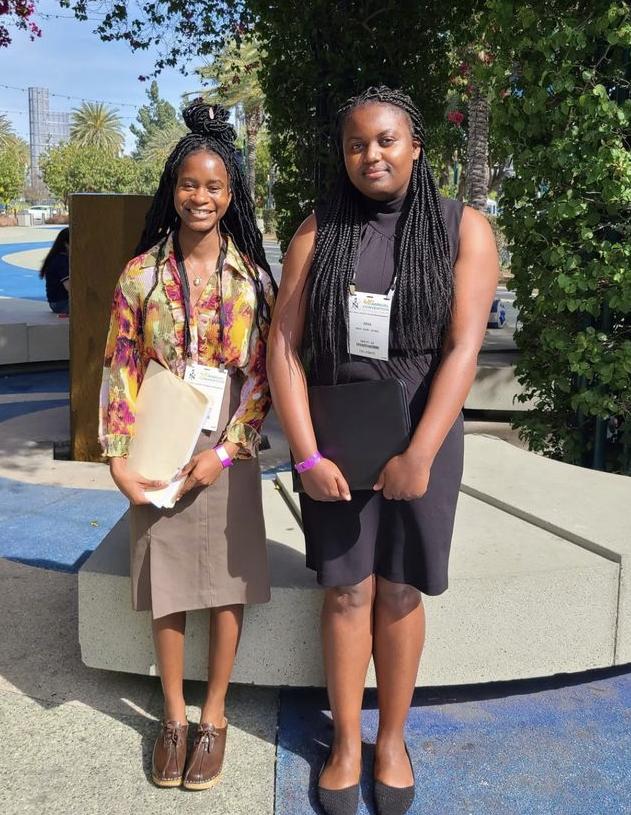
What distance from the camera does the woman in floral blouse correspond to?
252cm

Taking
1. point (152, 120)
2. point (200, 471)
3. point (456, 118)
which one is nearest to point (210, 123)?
point (200, 471)

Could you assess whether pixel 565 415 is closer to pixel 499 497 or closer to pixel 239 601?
pixel 499 497

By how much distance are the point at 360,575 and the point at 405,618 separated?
0.20 meters

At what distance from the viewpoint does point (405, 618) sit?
244 cm

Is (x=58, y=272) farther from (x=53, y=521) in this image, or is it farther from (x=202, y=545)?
(x=202, y=545)

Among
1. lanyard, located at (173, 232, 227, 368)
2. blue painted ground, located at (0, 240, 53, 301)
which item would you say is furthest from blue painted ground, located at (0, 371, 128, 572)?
blue painted ground, located at (0, 240, 53, 301)

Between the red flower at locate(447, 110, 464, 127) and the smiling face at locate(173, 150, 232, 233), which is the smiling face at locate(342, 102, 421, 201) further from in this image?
the red flower at locate(447, 110, 464, 127)

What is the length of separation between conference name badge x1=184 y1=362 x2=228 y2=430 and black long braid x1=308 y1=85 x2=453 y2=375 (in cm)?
33

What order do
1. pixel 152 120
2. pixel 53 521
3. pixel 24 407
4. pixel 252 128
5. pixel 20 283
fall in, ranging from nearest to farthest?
pixel 53 521 → pixel 24 407 → pixel 20 283 → pixel 252 128 → pixel 152 120

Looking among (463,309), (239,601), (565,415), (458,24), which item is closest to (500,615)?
(239,601)

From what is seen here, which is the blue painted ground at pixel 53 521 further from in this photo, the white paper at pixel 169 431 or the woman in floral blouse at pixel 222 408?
the white paper at pixel 169 431

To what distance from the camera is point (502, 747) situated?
2.79 metres

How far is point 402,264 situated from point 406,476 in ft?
1.81

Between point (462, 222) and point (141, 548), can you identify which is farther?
point (141, 548)
